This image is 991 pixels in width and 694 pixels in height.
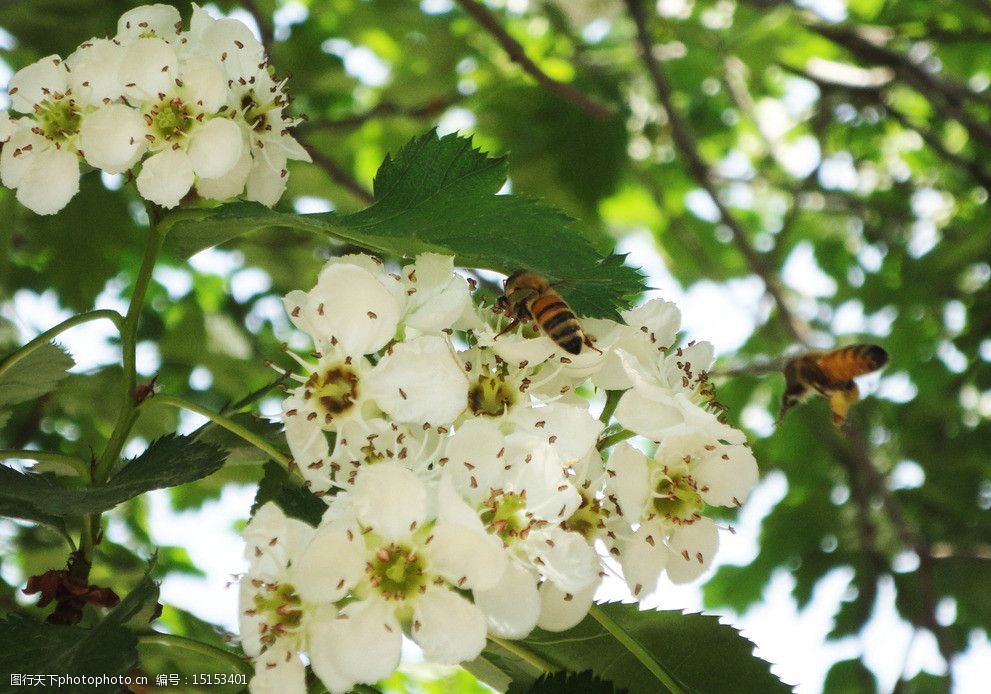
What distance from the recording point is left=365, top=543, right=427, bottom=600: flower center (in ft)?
3.22

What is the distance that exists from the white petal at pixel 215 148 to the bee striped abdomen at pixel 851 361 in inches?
38.1

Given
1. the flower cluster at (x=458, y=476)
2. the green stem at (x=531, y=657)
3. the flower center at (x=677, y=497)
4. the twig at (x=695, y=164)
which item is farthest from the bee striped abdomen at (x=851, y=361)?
the twig at (x=695, y=164)

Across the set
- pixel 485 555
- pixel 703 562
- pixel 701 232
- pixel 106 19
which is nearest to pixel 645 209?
pixel 701 232

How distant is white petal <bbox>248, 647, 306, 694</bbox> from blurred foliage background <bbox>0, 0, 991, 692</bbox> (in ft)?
5.37

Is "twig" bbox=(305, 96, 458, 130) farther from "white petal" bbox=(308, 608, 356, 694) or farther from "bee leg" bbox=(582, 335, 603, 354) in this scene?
"white petal" bbox=(308, 608, 356, 694)

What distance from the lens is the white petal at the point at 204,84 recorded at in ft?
4.08

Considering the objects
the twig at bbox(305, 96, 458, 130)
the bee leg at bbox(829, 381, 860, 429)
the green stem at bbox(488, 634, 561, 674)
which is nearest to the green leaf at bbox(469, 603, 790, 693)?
the green stem at bbox(488, 634, 561, 674)

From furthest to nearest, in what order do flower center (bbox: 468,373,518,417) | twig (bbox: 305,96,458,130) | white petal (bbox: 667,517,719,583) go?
twig (bbox: 305,96,458,130) < white petal (bbox: 667,517,719,583) < flower center (bbox: 468,373,518,417)

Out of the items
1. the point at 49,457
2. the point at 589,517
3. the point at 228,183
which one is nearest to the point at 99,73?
the point at 228,183

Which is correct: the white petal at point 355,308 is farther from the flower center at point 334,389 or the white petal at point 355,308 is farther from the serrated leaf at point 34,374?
the serrated leaf at point 34,374

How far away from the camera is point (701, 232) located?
4027 mm

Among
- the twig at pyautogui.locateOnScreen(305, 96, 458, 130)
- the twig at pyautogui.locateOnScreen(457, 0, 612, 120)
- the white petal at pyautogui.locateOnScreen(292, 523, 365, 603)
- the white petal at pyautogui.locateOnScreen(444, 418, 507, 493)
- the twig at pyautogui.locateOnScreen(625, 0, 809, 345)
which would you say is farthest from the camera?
the twig at pyautogui.locateOnScreen(305, 96, 458, 130)

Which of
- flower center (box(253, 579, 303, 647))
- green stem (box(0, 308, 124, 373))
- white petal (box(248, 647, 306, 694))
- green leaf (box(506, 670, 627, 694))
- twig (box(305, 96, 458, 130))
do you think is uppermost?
twig (box(305, 96, 458, 130))

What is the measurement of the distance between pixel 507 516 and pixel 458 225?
31 centimetres
